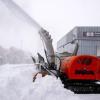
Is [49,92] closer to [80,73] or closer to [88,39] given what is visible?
[80,73]

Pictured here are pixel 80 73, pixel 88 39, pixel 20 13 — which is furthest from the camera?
pixel 88 39

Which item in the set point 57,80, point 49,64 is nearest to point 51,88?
point 57,80

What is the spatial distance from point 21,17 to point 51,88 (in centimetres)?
601

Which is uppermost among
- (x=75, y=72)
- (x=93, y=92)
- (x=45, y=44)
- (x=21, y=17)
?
(x=21, y=17)

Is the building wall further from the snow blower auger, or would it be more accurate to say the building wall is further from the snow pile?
the snow pile

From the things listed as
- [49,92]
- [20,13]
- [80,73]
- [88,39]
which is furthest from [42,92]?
[88,39]

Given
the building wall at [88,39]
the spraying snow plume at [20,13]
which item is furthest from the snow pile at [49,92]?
the building wall at [88,39]

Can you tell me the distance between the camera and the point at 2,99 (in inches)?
360

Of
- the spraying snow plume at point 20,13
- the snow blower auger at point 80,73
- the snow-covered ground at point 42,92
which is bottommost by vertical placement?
the snow-covered ground at point 42,92

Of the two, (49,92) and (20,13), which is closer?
(49,92)

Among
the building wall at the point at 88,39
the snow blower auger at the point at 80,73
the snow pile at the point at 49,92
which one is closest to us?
the snow pile at the point at 49,92

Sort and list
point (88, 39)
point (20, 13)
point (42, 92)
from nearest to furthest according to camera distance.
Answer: point (42, 92)
point (20, 13)
point (88, 39)

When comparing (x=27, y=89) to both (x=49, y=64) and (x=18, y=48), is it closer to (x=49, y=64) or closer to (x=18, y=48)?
(x=49, y=64)

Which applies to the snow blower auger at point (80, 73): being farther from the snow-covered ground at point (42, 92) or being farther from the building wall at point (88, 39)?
the building wall at point (88, 39)
